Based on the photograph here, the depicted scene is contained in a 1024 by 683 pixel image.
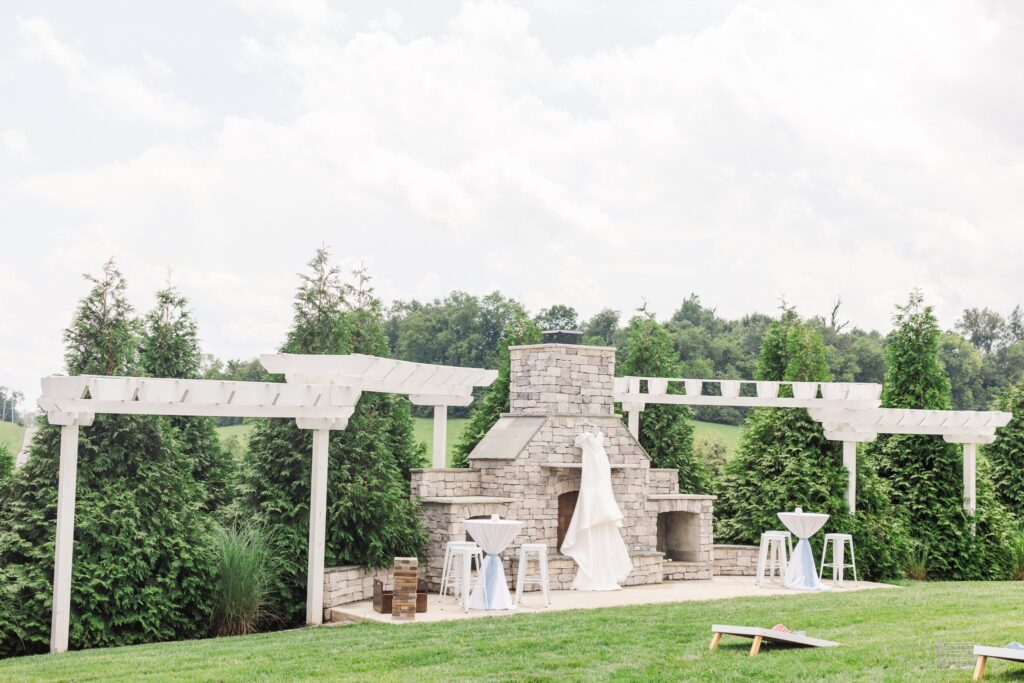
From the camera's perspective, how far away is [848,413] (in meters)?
16.2

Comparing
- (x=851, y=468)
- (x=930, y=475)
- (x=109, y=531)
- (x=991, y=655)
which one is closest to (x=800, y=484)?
(x=851, y=468)

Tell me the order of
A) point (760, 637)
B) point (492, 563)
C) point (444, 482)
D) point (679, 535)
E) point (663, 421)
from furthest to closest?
point (663, 421) → point (679, 535) → point (444, 482) → point (492, 563) → point (760, 637)

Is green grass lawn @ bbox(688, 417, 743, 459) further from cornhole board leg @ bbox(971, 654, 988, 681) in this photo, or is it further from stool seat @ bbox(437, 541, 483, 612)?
cornhole board leg @ bbox(971, 654, 988, 681)

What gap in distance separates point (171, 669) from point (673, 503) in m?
8.66

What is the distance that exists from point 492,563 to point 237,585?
2.80m

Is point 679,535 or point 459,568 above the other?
point 679,535

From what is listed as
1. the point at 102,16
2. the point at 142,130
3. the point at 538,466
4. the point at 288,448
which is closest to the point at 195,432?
the point at 288,448

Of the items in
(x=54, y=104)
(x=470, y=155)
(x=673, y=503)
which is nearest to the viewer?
(x=673, y=503)

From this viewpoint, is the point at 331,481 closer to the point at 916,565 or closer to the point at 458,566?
the point at 458,566

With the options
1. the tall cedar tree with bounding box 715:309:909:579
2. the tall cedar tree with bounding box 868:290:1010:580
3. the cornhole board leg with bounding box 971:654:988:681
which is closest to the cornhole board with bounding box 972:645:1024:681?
the cornhole board leg with bounding box 971:654:988:681

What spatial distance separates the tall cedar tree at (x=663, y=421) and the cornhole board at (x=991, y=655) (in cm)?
1046

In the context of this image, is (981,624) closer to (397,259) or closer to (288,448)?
(288,448)

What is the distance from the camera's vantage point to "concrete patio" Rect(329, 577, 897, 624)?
458 inches

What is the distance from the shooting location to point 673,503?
15648mm
